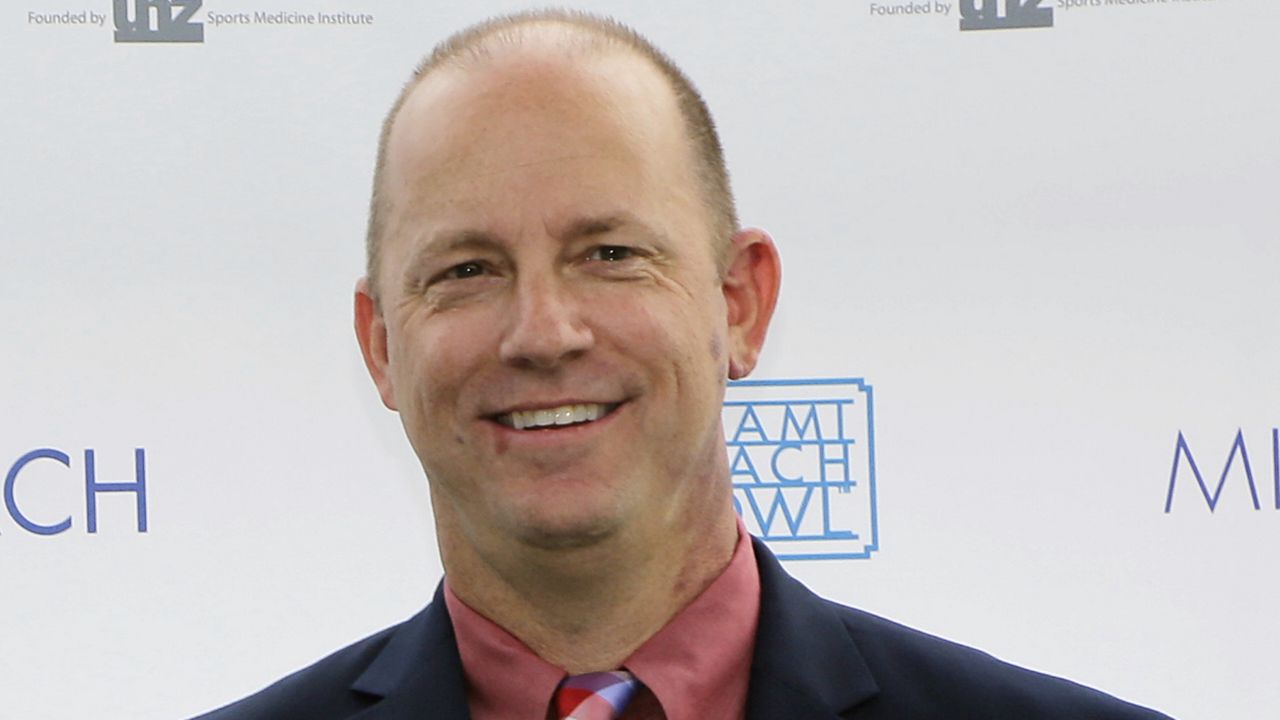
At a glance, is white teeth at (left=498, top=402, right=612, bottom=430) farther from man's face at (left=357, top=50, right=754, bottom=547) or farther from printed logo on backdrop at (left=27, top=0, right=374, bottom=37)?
printed logo on backdrop at (left=27, top=0, right=374, bottom=37)

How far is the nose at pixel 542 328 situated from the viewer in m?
1.35

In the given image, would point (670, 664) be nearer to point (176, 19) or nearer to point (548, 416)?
point (548, 416)

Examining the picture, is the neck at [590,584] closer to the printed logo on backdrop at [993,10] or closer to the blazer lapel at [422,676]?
the blazer lapel at [422,676]

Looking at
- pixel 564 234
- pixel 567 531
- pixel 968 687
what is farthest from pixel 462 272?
pixel 968 687

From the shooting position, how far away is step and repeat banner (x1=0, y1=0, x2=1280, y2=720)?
2471 millimetres

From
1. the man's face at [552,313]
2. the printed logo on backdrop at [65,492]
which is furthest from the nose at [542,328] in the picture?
the printed logo on backdrop at [65,492]

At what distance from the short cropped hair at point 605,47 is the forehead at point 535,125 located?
0.02m

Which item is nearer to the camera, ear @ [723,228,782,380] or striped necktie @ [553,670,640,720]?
striped necktie @ [553,670,640,720]

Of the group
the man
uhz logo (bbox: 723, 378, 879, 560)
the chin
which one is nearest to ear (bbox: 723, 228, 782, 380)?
the man

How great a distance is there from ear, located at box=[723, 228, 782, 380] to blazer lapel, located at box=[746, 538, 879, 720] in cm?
19

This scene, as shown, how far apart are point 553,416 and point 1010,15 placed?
4.81 feet

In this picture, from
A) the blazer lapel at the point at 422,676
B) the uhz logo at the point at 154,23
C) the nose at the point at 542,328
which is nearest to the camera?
the nose at the point at 542,328

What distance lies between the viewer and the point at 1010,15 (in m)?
2.59

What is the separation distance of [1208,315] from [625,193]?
1438mm
